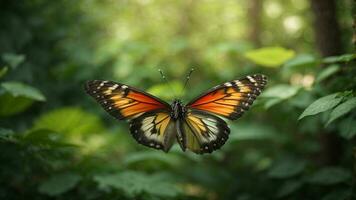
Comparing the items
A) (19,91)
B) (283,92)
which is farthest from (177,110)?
(19,91)

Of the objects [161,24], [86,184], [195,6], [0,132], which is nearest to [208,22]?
[195,6]

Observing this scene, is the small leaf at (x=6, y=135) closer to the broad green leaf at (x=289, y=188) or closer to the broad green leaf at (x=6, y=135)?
the broad green leaf at (x=6, y=135)

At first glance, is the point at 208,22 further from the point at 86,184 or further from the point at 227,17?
the point at 86,184

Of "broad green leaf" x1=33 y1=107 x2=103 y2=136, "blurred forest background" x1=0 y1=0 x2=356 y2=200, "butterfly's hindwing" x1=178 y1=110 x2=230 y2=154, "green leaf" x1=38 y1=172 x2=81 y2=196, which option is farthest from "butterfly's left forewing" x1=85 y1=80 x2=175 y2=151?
"broad green leaf" x1=33 y1=107 x2=103 y2=136

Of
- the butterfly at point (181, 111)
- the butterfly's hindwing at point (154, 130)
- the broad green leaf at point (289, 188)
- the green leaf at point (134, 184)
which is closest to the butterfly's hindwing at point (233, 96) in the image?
the butterfly at point (181, 111)

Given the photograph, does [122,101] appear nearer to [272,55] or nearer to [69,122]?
[69,122]

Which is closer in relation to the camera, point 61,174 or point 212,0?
point 61,174

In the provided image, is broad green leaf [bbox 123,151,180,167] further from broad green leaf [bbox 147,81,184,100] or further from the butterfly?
the butterfly
